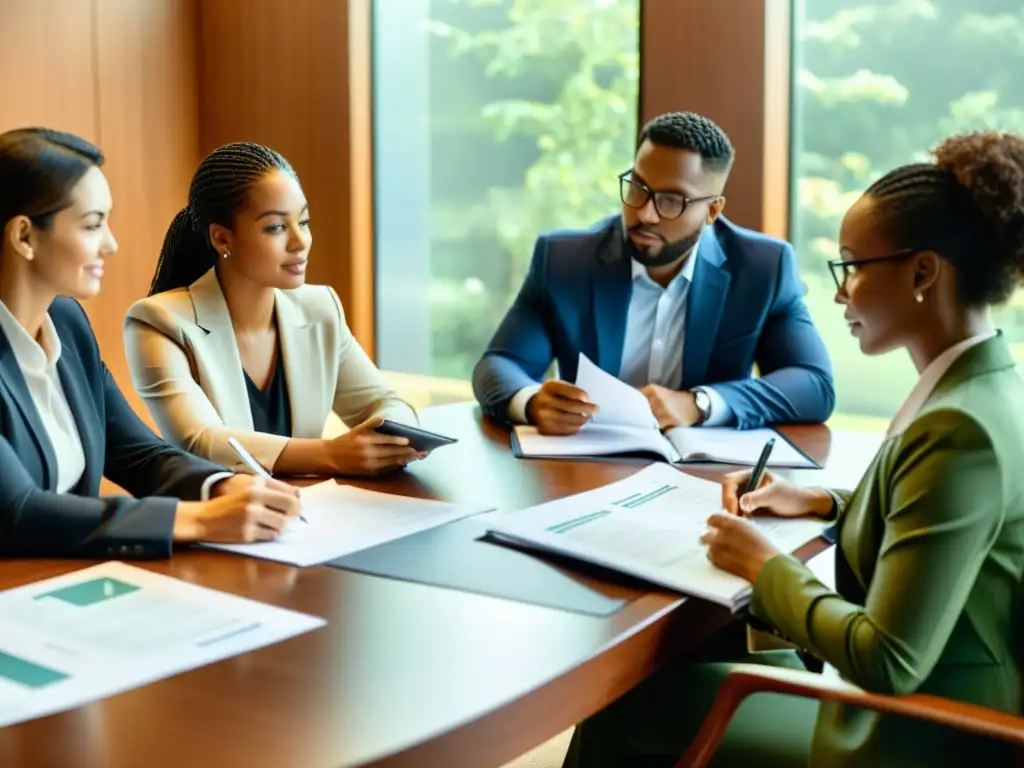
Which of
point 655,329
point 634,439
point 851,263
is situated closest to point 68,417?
point 634,439

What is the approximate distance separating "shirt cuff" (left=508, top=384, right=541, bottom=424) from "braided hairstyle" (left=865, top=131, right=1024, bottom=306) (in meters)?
1.20

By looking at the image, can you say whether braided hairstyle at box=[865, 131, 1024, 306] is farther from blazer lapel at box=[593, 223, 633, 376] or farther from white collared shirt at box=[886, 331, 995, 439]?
blazer lapel at box=[593, 223, 633, 376]

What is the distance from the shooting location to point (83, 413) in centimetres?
187

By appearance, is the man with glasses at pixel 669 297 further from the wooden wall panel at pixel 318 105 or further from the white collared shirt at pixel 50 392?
the wooden wall panel at pixel 318 105

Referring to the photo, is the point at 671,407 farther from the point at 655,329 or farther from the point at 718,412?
the point at 655,329

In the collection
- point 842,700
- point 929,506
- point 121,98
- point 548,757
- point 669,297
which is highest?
point 121,98

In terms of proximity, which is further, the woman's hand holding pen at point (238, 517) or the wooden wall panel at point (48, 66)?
the wooden wall panel at point (48, 66)

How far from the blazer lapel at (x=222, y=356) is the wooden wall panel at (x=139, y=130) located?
2.76m

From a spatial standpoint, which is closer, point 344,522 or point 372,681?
point 372,681

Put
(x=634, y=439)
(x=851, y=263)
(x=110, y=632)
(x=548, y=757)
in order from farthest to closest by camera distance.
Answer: (x=548, y=757) → (x=634, y=439) → (x=851, y=263) → (x=110, y=632)

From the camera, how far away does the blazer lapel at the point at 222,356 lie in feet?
7.55

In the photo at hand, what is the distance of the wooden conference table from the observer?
3.25ft

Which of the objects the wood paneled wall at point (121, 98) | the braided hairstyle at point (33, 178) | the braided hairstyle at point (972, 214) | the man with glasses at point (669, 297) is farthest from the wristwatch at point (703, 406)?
the wood paneled wall at point (121, 98)

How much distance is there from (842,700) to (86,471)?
1222 millimetres
